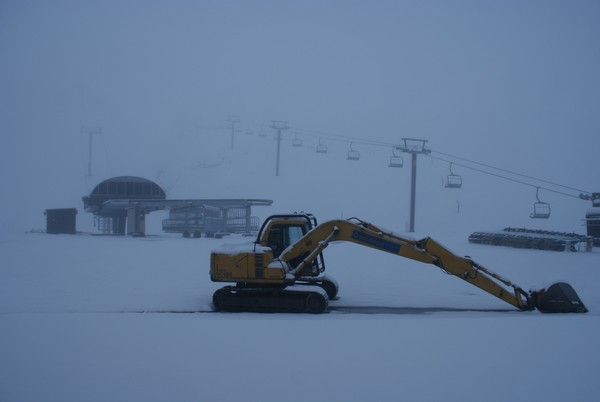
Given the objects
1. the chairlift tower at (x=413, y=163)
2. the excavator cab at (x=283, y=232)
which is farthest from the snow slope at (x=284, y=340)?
the chairlift tower at (x=413, y=163)

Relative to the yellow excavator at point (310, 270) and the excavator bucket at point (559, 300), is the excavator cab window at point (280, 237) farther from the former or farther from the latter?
the excavator bucket at point (559, 300)

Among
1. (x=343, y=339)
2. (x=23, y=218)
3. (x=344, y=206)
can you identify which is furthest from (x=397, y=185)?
(x=343, y=339)

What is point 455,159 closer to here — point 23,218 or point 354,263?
point 23,218

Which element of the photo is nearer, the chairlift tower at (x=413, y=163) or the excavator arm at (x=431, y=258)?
the excavator arm at (x=431, y=258)

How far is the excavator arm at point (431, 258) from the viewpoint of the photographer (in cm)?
1041

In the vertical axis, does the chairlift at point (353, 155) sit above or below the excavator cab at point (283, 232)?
above

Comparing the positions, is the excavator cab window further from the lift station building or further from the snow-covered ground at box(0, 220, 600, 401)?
the lift station building

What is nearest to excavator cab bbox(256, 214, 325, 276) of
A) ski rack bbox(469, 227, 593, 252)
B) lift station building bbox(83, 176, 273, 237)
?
ski rack bbox(469, 227, 593, 252)

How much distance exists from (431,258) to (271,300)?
3627 millimetres

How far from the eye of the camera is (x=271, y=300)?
34.5 ft

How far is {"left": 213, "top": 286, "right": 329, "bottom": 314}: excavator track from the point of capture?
1031cm

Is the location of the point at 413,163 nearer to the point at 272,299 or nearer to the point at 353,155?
the point at 353,155

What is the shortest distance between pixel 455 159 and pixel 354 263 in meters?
90.4

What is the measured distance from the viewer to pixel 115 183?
48.1m
